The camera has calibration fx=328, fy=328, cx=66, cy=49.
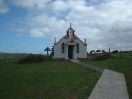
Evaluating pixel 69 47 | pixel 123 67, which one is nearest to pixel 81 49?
pixel 69 47

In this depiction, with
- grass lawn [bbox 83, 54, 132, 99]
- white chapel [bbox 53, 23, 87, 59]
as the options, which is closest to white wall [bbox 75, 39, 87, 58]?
white chapel [bbox 53, 23, 87, 59]

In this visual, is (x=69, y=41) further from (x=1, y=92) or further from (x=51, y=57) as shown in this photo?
(x=1, y=92)

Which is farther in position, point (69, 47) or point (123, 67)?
point (69, 47)

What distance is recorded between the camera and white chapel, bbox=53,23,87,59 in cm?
5438

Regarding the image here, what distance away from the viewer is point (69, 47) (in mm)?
55219

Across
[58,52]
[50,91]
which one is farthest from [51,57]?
[50,91]

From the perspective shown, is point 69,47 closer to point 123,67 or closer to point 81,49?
point 81,49

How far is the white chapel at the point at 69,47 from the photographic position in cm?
5438

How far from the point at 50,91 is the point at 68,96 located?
161 cm

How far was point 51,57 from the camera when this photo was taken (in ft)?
181

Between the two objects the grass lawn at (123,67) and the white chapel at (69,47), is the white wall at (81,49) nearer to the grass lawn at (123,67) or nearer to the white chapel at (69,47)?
the white chapel at (69,47)

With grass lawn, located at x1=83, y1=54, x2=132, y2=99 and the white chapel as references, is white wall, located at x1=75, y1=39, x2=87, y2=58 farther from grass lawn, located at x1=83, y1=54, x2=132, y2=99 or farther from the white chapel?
grass lawn, located at x1=83, y1=54, x2=132, y2=99

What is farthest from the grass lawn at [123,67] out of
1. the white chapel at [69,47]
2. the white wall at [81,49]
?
the white wall at [81,49]

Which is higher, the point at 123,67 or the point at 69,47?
the point at 69,47
